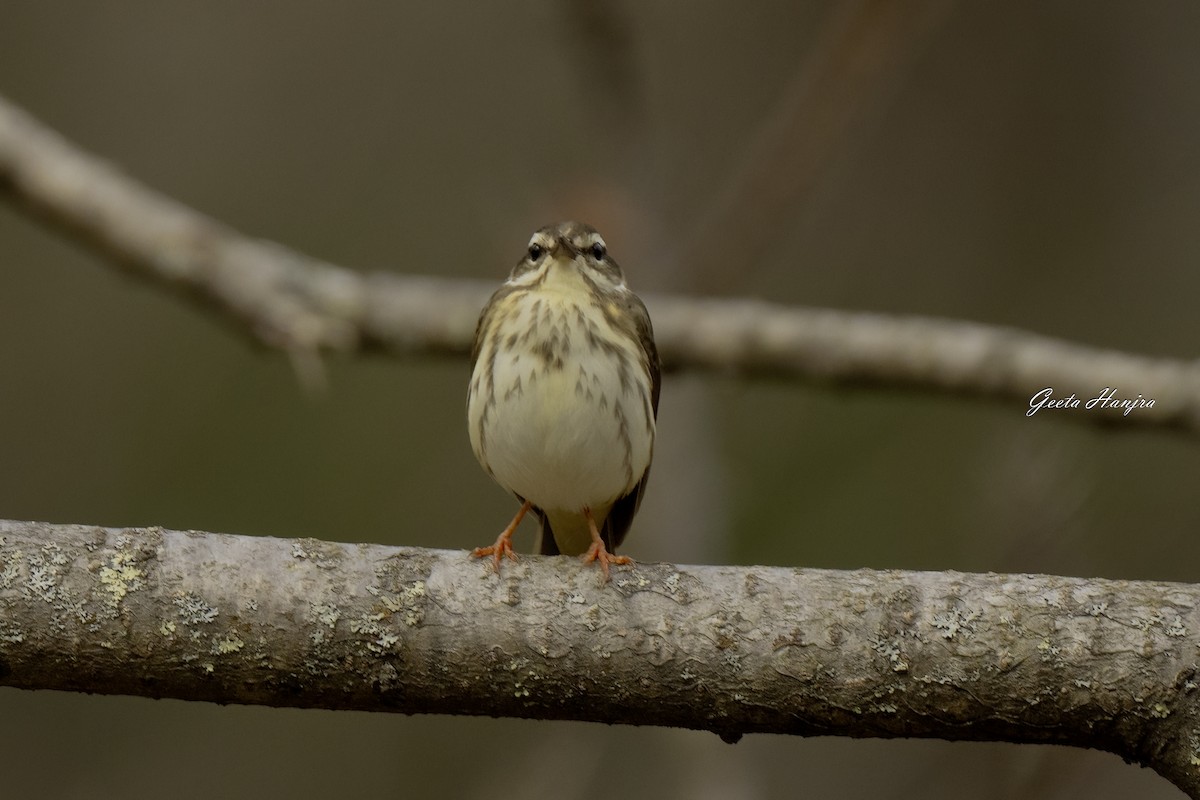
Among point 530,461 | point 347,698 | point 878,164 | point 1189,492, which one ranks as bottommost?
point 347,698

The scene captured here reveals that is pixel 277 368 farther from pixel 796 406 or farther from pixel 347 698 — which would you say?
pixel 347 698

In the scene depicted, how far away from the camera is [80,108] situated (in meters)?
8.24

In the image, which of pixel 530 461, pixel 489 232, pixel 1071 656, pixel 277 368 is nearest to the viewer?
pixel 1071 656

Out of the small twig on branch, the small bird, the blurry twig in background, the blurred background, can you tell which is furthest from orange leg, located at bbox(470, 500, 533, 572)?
the blurred background

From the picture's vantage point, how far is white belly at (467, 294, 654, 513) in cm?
369

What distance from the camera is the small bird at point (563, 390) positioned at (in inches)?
146

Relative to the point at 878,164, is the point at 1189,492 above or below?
below

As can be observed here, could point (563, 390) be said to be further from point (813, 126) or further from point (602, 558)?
point (813, 126)

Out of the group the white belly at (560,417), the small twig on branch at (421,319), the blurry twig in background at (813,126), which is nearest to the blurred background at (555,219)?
the blurry twig in background at (813,126)

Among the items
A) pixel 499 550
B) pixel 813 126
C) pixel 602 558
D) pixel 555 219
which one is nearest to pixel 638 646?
pixel 602 558

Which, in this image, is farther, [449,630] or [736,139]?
[736,139]

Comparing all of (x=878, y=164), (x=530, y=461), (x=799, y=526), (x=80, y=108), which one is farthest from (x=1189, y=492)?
(x=80, y=108)

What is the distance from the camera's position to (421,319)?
530 centimetres

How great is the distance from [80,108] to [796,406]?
4884 millimetres
